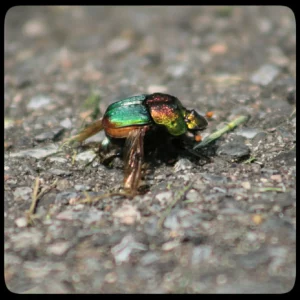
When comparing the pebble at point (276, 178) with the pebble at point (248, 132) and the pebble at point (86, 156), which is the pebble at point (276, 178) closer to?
the pebble at point (248, 132)

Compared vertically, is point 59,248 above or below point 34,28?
above

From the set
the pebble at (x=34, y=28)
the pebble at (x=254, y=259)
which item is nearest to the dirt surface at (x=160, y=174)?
the pebble at (x=254, y=259)

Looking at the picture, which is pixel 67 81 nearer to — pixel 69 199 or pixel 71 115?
pixel 71 115

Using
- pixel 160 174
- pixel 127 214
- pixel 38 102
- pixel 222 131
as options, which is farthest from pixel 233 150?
pixel 38 102

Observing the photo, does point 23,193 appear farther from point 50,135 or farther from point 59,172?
point 50,135

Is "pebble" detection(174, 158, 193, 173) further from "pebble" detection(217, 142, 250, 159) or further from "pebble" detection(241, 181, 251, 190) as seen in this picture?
"pebble" detection(241, 181, 251, 190)
